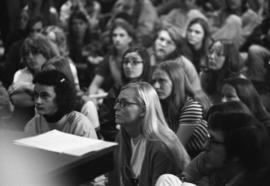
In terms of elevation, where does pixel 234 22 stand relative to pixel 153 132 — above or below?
above

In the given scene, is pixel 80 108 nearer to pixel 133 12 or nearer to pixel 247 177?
pixel 247 177

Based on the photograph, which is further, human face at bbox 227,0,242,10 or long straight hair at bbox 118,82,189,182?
human face at bbox 227,0,242,10

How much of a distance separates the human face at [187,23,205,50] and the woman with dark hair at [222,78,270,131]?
235cm

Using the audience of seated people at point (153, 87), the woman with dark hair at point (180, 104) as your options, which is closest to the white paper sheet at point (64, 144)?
the audience of seated people at point (153, 87)

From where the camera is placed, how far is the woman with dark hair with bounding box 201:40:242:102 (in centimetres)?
555

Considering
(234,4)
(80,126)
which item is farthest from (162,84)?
(234,4)

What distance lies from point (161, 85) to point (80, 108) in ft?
2.15

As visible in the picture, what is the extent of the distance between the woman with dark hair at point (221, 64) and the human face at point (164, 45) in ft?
1.88

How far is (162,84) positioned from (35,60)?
147cm

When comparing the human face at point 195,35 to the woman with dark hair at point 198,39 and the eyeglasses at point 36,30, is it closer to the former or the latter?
the woman with dark hair at point 198,39

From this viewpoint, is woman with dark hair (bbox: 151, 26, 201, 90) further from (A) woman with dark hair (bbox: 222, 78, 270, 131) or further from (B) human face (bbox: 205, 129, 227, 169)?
(B) human face (bbox: 205, 129, 227, 169)

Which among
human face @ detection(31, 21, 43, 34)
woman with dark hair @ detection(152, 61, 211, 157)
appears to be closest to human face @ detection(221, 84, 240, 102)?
woman with dark hair @ detection(152, 61, 211, 157)

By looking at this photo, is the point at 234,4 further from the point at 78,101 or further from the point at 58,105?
the point at 58,105

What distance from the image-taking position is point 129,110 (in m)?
3.46
